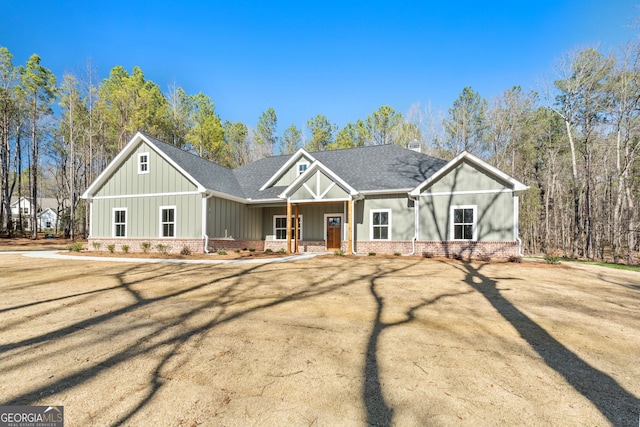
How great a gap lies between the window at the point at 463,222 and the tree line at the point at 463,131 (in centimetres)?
1149

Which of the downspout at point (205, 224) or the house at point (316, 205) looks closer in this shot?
the house at point (316, 205)

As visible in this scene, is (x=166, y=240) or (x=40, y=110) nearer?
(x=166, y=240)

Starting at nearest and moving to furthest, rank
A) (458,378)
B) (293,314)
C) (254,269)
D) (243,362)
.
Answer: (458,378)
(243,362)
(293,314)
(254,269)

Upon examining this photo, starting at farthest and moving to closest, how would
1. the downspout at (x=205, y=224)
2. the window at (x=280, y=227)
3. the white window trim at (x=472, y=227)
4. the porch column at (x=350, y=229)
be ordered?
the window at (x=280, y=227)
the downspout at (x=205, y=224)
the porch column at (x=350, y=229)
the white window trim at (x=472, y=227)

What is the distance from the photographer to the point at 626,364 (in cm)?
343

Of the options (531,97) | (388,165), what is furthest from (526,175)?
(388,165)

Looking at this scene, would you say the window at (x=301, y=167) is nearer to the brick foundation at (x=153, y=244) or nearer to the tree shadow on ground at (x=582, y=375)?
the brick foundation at (x=153, y=244)

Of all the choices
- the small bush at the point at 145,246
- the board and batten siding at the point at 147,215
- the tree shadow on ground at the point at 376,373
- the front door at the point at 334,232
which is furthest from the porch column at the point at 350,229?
the small bush at the point at 145,246

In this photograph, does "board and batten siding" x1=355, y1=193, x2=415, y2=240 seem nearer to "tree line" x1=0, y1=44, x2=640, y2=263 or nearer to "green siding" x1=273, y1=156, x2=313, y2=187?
"green siding" x1=273, y1=156, x2=313, y2=187

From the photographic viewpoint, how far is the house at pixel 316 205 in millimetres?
→ 13219

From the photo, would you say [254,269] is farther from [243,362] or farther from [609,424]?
[609,424]

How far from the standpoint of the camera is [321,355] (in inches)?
137

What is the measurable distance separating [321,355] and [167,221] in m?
14.9

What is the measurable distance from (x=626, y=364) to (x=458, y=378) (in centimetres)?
221
